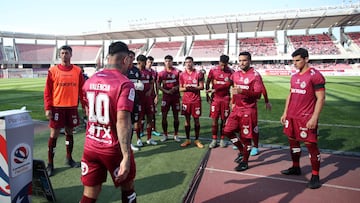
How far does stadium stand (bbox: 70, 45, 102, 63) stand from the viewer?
66250 mm

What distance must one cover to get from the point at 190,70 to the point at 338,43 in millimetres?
55165

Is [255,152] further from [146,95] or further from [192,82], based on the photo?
[146,95]

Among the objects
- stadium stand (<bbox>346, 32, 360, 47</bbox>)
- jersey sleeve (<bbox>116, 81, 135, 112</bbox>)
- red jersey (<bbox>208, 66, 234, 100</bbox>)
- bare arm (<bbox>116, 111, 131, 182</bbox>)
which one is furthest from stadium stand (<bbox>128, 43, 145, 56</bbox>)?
bare arm (<bbox>116, 111, 131, 182</bbox>)

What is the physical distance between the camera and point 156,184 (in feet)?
13.5

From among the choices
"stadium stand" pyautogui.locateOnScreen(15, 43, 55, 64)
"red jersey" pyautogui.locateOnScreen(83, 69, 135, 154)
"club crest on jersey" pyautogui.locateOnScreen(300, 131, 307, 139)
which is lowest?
"club crest on jersey" pyautogui.locateOnScreen(300, 131, 307, 139)

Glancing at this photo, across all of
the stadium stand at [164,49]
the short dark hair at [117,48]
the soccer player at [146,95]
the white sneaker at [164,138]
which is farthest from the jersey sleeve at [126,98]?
the stadium stand at [164,49]

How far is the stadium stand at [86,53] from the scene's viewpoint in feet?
217

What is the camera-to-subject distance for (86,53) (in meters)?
68.0

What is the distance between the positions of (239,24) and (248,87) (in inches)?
1905

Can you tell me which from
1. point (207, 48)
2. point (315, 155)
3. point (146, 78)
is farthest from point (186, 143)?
point (207, 48)

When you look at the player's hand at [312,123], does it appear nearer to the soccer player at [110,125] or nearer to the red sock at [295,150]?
the red sock at [295,150]

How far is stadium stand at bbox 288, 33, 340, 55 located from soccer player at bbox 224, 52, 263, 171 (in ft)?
168

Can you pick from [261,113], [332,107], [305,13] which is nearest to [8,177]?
[261,113]

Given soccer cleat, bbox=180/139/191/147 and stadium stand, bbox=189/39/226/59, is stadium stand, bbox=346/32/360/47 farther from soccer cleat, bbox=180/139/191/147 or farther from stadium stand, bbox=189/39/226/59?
soccer cleat, bbox=180/139/191/147
